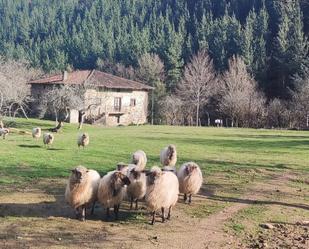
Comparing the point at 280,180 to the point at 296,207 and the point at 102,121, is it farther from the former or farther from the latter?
the point at 102,121

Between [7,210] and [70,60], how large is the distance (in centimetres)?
10440

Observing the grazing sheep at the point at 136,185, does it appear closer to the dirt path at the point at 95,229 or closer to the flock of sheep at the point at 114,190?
the flock of sheep at the point at 114,190

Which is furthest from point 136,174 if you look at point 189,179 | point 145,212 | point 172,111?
point 172,111

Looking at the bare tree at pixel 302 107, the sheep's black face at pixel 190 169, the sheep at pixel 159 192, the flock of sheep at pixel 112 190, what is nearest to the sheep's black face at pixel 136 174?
the flock of sheep at pixel 112 190

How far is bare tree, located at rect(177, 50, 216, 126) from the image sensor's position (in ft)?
254

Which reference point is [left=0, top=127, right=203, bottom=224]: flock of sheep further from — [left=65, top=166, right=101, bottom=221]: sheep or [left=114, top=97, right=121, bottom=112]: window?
[left=114, top=97, right=121, bottom=112]: window

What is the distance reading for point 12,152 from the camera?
22.1m

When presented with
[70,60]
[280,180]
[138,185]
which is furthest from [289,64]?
[138,185]

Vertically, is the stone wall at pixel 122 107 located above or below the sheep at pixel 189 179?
above

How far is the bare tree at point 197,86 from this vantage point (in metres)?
77.6

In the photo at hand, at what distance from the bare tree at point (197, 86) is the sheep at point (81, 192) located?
65393 mm

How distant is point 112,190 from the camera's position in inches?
433

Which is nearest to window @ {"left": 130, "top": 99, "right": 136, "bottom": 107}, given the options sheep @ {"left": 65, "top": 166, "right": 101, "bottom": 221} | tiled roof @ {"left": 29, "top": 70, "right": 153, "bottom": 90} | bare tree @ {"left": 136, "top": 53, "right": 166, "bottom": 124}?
tiled roof @ {"left": 29, "top": 70, "right": 153, "bottom": 90}

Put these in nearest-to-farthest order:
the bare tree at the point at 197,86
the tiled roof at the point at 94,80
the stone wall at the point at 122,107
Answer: the tiled roof at the point at 94,80
the stone wall at the point at 122,107
the bare tree at the point at 197,86
